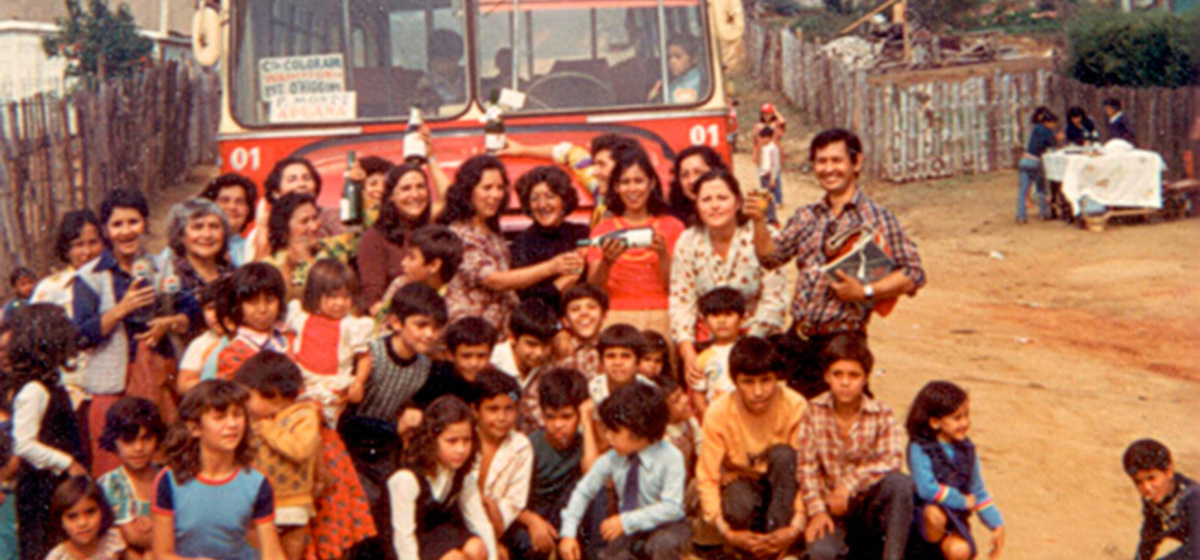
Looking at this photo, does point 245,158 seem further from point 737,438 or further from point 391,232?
point 737,438

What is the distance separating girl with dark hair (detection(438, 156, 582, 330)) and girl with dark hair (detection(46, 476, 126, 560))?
5.24 ft

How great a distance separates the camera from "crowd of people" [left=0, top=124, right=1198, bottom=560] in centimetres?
510

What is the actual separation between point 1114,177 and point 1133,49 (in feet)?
22.6

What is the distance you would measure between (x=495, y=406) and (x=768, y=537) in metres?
1.12

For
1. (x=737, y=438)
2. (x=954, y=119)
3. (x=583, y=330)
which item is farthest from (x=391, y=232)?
(x=954, y=119)

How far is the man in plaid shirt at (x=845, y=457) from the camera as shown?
531cm

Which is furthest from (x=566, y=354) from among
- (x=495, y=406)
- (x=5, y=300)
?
(x=5, y=300)

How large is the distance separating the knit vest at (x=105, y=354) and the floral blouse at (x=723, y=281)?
7.32 ft

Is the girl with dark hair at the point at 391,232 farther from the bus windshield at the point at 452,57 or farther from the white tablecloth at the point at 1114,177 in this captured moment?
the white tablecloth at the point at 1114,177

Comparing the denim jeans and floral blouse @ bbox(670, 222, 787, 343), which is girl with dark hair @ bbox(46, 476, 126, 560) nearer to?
floral blouse @ bbox(670, 222, 787, 343)

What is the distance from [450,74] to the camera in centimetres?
809

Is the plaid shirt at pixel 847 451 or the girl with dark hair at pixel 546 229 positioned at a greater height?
the girl with dark hair at pixel 546 229

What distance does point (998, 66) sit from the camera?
28.0 m

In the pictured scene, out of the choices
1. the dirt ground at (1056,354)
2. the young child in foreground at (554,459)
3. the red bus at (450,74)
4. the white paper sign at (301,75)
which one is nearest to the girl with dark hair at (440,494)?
the young child in foreground at (554,459)
